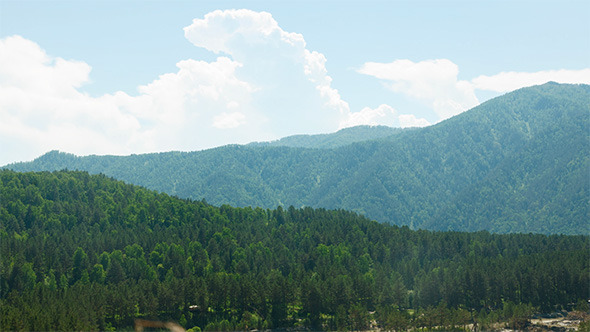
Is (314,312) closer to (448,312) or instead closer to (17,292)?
(448,312)

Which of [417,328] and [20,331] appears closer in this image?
[20,331]

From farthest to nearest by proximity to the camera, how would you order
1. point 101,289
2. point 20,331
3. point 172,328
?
1. point 101,289
2. point 20,331
3. point 172,328

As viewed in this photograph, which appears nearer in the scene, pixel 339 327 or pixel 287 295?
pixel 339 327

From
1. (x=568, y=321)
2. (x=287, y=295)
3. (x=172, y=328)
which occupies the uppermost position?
(x=172, y=328)

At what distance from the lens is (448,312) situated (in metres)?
190

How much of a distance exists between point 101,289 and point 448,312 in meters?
113

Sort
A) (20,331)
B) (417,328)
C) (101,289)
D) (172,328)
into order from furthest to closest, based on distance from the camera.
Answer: (101,289), (417,328), (20,331), (172,328)

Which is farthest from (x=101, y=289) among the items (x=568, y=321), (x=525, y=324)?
(x=568, y=321)

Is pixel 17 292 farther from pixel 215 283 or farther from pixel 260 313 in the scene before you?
pixel 260 313

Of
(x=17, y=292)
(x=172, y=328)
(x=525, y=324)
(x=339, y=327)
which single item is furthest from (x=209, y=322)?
(x=172, y=328)

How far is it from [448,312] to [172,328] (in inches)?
7144

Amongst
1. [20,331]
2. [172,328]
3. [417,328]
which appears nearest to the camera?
[172,328]

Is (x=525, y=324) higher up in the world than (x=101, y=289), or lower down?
lower down

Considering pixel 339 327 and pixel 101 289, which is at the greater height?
pixel 101 289
